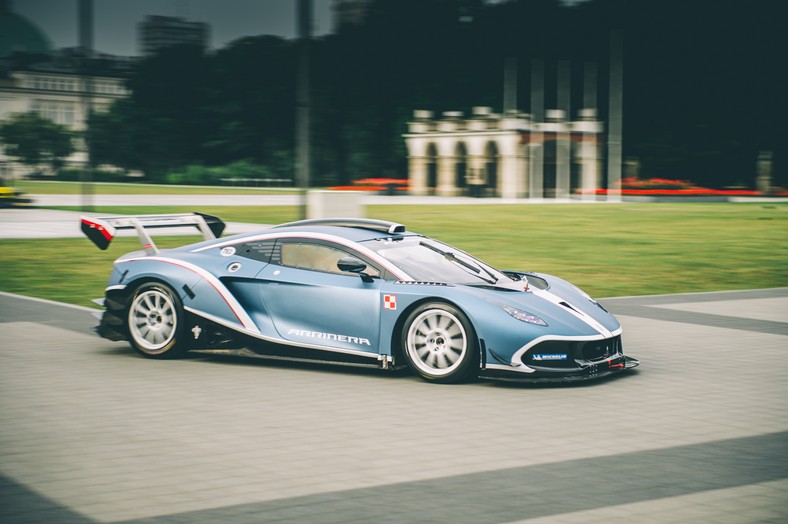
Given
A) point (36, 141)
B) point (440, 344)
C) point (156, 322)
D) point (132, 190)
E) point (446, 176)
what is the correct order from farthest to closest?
point (36, 141), point (446, 176), point (132, 190), point (156, 322), point (440, 344)

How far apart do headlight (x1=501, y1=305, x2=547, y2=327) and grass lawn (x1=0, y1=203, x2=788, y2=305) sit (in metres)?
7.06

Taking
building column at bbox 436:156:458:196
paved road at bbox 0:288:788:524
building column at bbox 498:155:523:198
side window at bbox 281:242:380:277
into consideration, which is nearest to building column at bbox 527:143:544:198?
building column at bbox 498:155:523:198

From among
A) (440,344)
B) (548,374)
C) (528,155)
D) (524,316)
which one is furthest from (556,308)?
(528,155)

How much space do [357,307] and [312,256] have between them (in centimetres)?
71

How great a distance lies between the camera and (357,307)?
28.0ft

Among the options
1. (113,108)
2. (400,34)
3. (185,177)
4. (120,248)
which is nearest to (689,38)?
(400,34)

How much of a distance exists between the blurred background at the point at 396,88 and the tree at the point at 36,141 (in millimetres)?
176

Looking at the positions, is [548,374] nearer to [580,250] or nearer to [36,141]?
[580,250]

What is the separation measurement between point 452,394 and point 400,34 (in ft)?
304

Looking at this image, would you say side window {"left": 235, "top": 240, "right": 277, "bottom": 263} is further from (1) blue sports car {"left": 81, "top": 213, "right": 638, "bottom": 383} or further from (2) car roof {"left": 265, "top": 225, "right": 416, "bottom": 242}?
(2) car roof {"left": 265, "top": 225, "right": 416, "bottom": 242}

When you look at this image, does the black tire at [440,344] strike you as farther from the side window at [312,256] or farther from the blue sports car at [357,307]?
the side window at [312,256]

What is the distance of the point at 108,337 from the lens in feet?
31.1

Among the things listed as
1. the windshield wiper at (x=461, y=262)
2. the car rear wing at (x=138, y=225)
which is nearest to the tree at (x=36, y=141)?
Result: the car rear wing at (x=138, y=225)

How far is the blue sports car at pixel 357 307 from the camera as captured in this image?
8.15m
